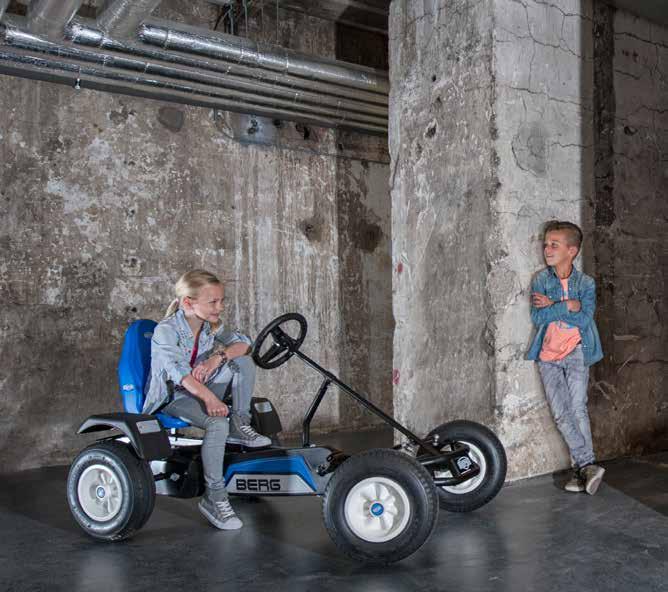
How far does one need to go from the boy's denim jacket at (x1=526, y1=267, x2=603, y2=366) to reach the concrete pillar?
0.12 metres

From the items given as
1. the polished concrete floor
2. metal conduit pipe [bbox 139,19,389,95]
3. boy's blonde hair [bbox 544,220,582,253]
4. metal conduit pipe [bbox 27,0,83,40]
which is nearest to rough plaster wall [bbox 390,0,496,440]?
boy's blonde hair [bbox 544,220,582,253]

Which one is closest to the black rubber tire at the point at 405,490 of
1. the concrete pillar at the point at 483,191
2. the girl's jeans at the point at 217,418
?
the girl's jeans at the point at 217,418

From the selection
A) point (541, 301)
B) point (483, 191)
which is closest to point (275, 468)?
point (541, 301)

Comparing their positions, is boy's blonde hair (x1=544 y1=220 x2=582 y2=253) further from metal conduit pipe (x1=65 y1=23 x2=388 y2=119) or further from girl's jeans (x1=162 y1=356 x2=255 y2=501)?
metal conduit pipe (x1=65 y1=23 x2=388 y2=119)

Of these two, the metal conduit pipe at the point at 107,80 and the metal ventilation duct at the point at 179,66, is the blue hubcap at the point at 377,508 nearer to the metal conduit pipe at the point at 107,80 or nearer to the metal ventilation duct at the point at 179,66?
the metal ventilation duct at the point at 179,66

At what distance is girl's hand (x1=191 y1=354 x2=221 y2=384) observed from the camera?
3680 millimetres

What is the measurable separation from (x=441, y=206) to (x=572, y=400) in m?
1.38

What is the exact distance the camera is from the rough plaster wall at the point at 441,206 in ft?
14.9

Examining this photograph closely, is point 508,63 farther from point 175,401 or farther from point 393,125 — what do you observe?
point 175,401

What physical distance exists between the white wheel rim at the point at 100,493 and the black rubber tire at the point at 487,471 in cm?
153

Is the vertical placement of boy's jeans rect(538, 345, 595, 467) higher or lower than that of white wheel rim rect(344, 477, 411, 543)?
higher

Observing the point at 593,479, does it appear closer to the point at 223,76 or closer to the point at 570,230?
the point at 570,230

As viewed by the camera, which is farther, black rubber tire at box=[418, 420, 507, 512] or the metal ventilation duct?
the metal ventilation duct

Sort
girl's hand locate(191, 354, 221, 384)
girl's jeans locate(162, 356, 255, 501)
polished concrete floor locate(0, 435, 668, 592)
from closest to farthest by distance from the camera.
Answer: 1. polished concrete floor locate(0, 435, 668, 592)
2. girl's jeans locate(162, 356, 255, 501)
3. girl's hand locate(191, 354, 221, 384)
